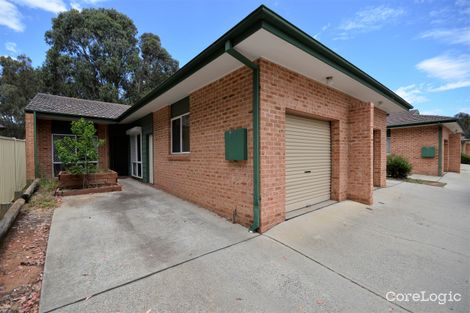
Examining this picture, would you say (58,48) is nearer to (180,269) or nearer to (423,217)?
(180,269)

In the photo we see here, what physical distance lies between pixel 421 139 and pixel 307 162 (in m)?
12.2

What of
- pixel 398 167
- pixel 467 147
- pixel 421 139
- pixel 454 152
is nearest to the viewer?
pixel 398 167

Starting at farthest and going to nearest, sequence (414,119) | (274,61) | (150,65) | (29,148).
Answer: (150,65), (414,119), (29,148), (274,61)

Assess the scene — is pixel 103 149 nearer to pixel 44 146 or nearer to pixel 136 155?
pixel 136 155

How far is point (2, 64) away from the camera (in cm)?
2708

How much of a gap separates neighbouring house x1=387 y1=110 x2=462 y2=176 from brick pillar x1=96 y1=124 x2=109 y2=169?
1694 centimetres

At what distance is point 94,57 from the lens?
77.2 feet

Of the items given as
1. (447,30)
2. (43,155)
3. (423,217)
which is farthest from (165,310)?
(43,155)

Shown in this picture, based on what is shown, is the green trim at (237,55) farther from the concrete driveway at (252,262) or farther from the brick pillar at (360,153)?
the brick pillar at (360,153)

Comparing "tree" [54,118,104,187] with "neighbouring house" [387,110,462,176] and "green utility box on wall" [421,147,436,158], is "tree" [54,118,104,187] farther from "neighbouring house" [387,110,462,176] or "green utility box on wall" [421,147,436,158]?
"green utility box on wall" [421,147,436,158]

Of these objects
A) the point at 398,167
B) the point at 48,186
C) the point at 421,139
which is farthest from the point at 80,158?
the point at 421,139

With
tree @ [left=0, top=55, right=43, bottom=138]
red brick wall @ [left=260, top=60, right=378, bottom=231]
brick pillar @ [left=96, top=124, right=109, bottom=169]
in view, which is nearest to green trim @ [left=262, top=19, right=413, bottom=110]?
red brick wall @ [left=260, top=60, right=378, bottom=231]

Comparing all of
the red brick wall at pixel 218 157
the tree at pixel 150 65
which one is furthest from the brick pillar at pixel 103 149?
the tree at pixel 150 65

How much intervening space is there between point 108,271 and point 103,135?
36.0ft
